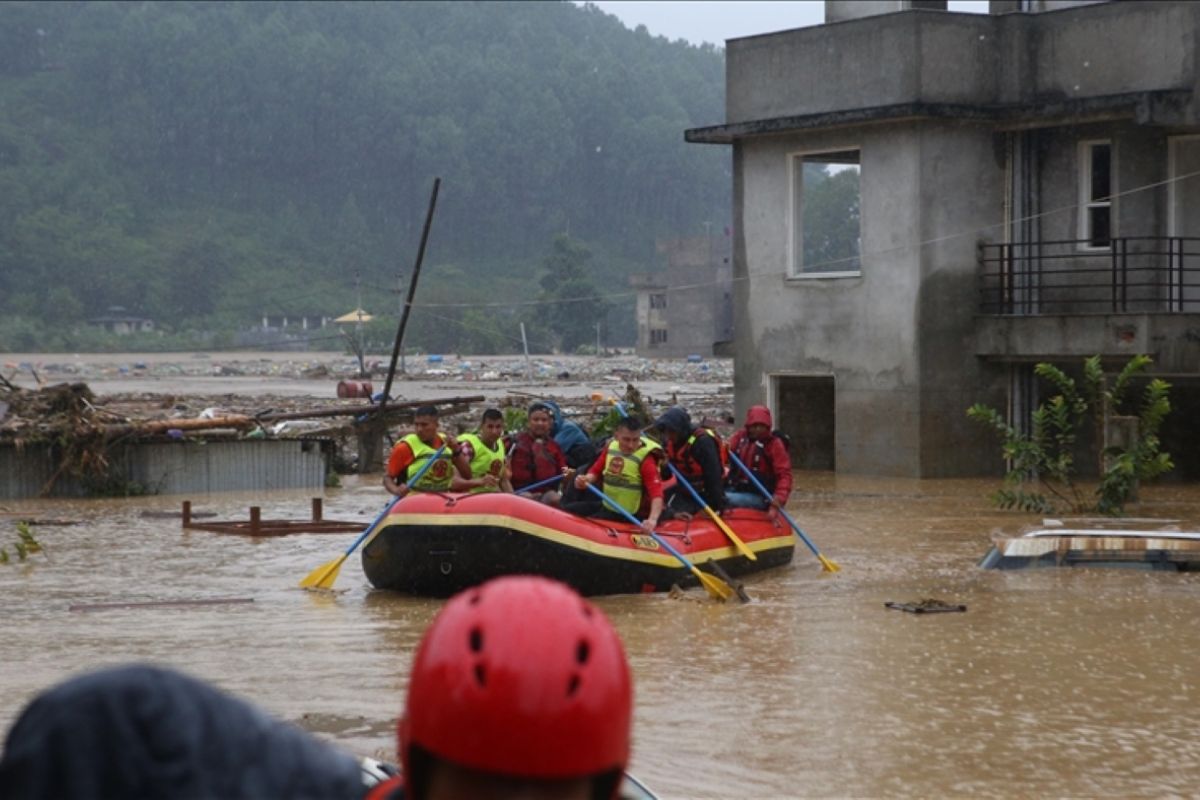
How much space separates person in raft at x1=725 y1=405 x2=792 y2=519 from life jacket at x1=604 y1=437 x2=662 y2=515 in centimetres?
179

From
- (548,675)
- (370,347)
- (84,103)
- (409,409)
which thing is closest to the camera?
(548,675)

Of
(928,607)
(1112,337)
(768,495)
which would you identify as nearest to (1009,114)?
(1112,337)

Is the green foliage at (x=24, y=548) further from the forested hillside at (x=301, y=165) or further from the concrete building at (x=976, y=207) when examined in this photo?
the forested hillside at (x=301, y=165)

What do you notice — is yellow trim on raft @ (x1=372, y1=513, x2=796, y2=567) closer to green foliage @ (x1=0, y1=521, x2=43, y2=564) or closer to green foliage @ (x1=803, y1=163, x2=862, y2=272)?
green foliage @ (x1=0, y1=521, x2=43, y2=564)

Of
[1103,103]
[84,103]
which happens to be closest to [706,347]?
[84,103]

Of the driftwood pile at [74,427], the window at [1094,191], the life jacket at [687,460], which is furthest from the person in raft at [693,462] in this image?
the window at [1094,191]

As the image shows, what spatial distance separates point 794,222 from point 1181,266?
5673mm

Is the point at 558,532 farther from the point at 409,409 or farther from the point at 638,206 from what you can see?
the point at 638,206

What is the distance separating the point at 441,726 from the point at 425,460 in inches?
560

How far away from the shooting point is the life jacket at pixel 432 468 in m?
16.3

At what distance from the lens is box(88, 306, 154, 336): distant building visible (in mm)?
119625

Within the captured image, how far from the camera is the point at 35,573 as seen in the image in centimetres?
1769

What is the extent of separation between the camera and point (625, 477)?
15656 millimetres

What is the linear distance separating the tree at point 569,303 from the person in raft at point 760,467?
305 feet
